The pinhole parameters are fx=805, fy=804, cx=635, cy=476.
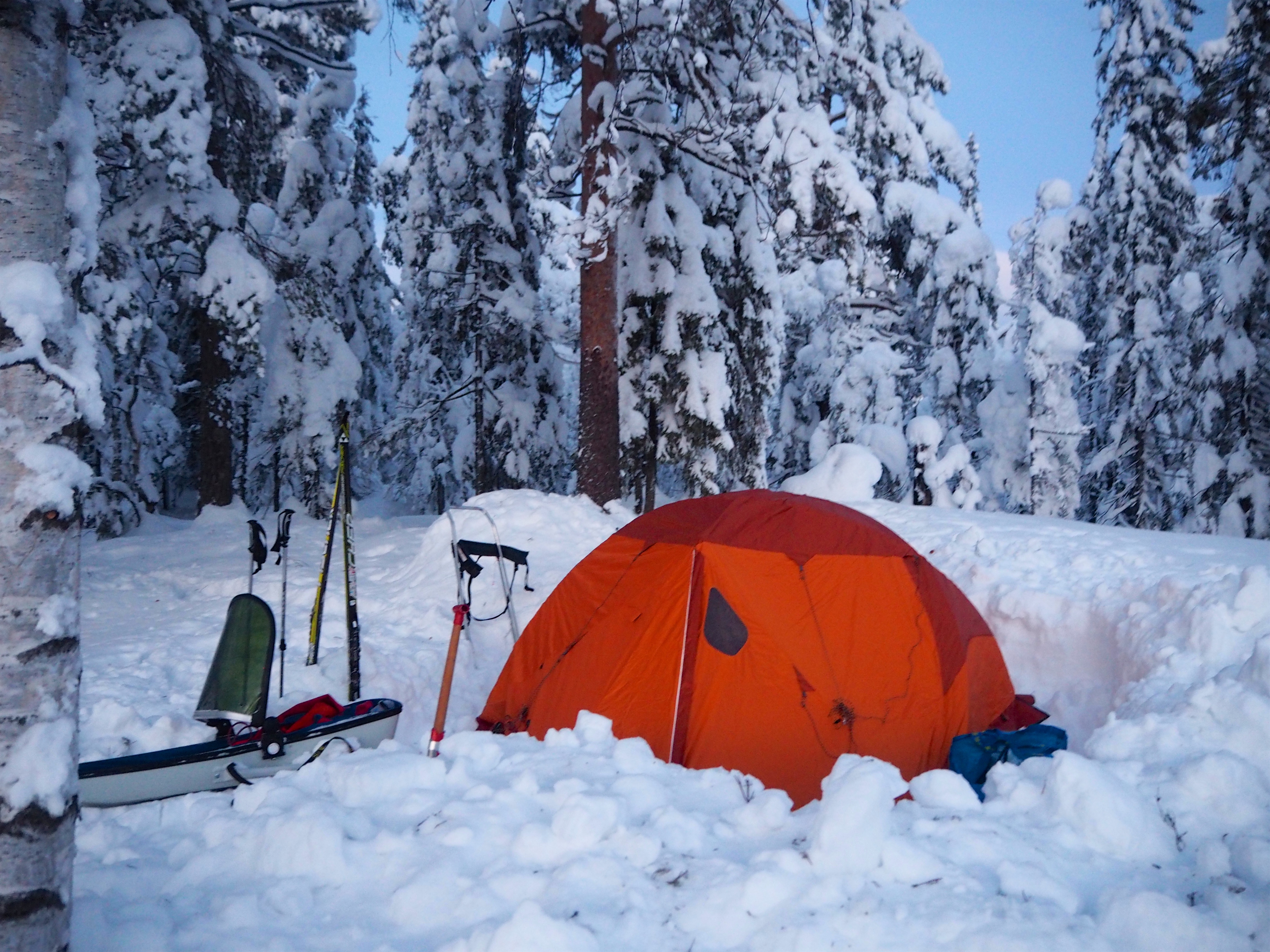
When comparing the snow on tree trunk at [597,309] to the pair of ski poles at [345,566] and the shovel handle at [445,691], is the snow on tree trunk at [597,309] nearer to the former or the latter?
the pair of ski poles at [345,566]

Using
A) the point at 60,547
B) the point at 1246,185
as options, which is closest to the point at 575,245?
the point at 60,547

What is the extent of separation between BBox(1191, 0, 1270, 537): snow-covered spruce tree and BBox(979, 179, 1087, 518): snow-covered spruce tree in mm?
3150

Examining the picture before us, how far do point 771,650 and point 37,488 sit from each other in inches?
146

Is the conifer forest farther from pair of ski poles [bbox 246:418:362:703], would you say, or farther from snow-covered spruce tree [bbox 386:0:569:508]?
pair of ski poles [bbox 246:418:362:703]

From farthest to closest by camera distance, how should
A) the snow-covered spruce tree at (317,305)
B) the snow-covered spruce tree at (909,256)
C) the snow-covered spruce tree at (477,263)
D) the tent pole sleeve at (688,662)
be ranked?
the snow-covered spruce tree at (477,263), the snow-covered spruce tree at (909,256), the snow-covered spruce tree at (317,305), the tent pole sleeve at (688,662)

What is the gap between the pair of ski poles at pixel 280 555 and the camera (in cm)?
543

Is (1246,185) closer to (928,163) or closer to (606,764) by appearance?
(928,163)

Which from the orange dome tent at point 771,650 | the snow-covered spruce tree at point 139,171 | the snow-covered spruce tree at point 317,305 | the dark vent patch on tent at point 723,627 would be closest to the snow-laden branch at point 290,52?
the snow-covered spruce tree at point 139,171

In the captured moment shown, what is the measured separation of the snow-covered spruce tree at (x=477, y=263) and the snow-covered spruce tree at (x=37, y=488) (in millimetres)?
Answer: 12794

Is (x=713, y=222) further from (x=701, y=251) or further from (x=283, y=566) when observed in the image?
(x=283, y=566)

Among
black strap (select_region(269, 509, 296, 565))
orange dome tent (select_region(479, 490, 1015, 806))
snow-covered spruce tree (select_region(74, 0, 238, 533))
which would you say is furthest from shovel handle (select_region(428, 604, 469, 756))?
snow-covered spruce tree (select_region(74, 0, 238, 533))

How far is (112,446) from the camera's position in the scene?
15633 mm

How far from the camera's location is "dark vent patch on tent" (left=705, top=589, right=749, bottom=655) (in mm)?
4703

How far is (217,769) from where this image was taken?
13.0 feet
